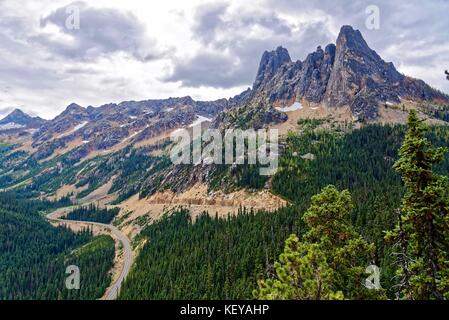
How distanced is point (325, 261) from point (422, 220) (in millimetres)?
7363

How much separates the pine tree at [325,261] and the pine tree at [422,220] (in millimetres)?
3762

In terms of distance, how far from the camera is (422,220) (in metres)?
24.5

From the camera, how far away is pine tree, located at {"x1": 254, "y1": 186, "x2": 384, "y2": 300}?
22.2 metres

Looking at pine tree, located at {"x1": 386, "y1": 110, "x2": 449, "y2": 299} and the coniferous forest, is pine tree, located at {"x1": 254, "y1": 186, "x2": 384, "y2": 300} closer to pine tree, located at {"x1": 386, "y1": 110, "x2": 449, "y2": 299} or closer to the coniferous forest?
the coniferous forest

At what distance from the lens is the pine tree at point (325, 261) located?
22.2m

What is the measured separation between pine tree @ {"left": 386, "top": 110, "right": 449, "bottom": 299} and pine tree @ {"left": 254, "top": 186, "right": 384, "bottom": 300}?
376 cm

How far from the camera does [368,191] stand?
158m

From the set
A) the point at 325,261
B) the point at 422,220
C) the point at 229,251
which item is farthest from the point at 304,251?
the point at 229,251
